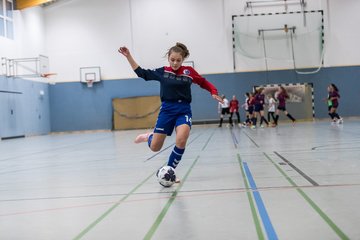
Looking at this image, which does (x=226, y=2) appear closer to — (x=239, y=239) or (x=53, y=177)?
(x=53, y=177)

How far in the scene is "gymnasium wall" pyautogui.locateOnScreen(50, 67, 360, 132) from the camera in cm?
2708

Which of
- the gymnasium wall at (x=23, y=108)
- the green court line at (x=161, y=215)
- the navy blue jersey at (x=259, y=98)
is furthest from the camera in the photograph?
the gymnasium wall at (x=23, y=108)

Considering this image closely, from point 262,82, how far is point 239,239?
82.9ft

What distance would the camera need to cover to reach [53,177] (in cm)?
621

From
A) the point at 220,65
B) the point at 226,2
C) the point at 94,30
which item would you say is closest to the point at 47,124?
the point at 94,30

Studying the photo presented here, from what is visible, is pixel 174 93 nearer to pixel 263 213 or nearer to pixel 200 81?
pixel 200 81

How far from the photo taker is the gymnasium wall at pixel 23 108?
22703 mm

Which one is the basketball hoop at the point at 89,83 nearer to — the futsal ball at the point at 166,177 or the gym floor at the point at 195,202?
the gym floor at the point at 195,202

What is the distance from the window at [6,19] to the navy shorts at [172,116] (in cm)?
1976

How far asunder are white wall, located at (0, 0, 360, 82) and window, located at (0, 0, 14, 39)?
1807 millimetres

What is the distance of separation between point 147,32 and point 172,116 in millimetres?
23052

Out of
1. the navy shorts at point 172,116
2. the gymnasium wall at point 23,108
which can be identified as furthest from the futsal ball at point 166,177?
the gymnasium wall at point 23,108

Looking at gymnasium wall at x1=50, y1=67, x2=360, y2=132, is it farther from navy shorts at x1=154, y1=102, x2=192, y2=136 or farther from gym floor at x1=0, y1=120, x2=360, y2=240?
navy shorts at x1=154, y1=102, x2=192, y2=136

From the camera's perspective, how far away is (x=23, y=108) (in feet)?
81.2
